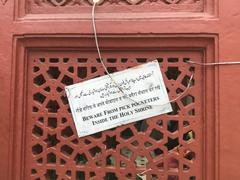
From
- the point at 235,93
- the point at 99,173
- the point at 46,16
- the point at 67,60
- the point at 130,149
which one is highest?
the point at 46,16

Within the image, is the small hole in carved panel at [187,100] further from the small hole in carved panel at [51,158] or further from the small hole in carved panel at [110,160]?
the small hole in carved panel at [51,158]

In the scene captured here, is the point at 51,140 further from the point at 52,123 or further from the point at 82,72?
the point at 82,72

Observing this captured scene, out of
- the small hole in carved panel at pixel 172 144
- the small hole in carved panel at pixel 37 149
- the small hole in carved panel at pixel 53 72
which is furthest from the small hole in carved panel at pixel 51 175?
the small hole in carved panel at pixel 172 144

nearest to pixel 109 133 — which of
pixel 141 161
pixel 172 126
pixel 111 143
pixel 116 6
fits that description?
pixel 111 143

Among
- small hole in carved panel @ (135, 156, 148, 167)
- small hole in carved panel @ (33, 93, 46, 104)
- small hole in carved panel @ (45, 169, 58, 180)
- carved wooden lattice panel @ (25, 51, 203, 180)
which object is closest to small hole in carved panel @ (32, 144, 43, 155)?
carved wooden lattice panel @ (25, 51, 203, 180)

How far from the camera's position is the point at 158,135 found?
2.07 meters

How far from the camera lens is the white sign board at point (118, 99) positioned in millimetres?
2010

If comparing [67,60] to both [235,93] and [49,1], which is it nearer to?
[49,1]

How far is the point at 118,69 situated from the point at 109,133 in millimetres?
335

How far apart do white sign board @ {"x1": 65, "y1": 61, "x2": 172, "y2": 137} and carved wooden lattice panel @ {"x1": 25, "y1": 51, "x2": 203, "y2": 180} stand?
0.11 feet

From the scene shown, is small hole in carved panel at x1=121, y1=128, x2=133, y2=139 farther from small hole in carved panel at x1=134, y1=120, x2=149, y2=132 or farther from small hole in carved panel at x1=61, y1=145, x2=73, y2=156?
small hole in carved panel at x1=61, y1=145, x2=73, y2=156

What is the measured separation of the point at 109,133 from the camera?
6.68ft

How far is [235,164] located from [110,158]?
2.07 feet

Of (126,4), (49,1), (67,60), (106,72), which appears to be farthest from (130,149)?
(49,1)
